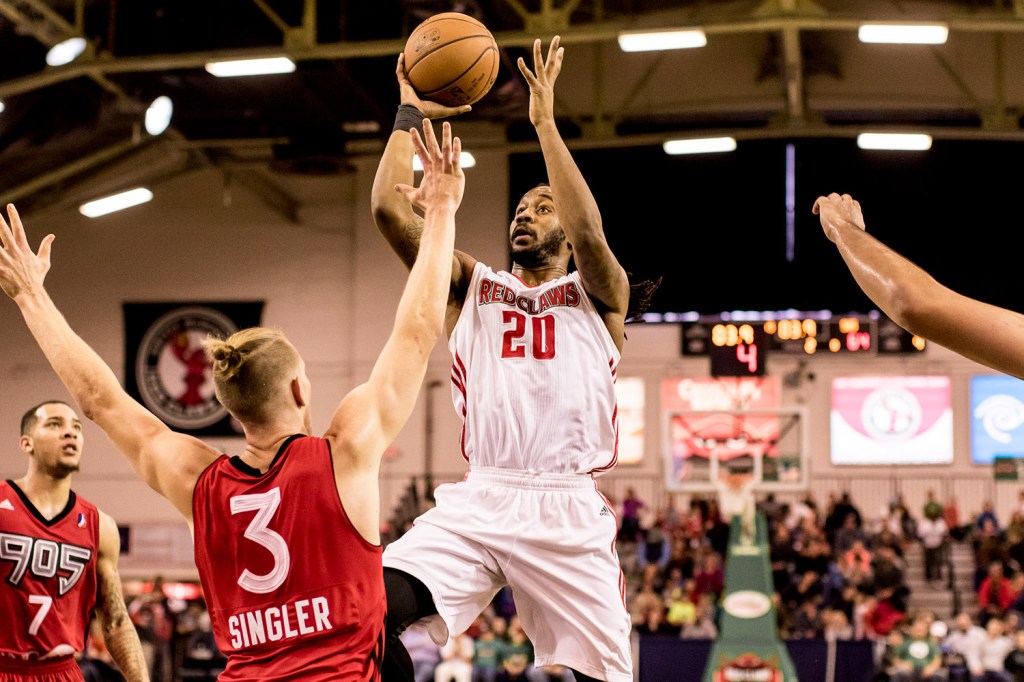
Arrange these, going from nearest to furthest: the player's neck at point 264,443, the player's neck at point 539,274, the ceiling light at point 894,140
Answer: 1. the player's neck at point 264,443
2. the player's neck at point 539,274
3. the ceiling light at point 894,140

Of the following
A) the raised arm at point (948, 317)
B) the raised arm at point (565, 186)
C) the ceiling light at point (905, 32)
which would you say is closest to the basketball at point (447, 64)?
the raised arm at point (565, 186)

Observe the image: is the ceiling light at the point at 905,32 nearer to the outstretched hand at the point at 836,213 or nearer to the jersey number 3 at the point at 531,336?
the jersey number 3 at the point at 531,336

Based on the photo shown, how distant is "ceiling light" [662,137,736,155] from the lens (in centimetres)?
1958

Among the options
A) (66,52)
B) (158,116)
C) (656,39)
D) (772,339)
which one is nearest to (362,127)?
(158,116)

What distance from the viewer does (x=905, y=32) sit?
1511 centimetres

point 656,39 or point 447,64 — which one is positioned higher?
point 656,39

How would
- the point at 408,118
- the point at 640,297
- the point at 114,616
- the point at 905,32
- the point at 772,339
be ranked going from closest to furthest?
the point at 408,118
the point at 640,297
the point at 114,616
the point at 905,32
the point at 772,339

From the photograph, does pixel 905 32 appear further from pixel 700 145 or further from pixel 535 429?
pixel 535 429

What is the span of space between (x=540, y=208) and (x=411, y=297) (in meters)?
2.00

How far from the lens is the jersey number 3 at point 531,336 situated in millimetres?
Result: 5035

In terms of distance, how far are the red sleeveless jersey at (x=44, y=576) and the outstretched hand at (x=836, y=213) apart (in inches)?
160

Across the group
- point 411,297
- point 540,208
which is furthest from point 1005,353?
point 540,208

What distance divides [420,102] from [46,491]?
2753 millimetres

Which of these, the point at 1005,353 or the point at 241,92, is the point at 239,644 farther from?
the point at 241,92
